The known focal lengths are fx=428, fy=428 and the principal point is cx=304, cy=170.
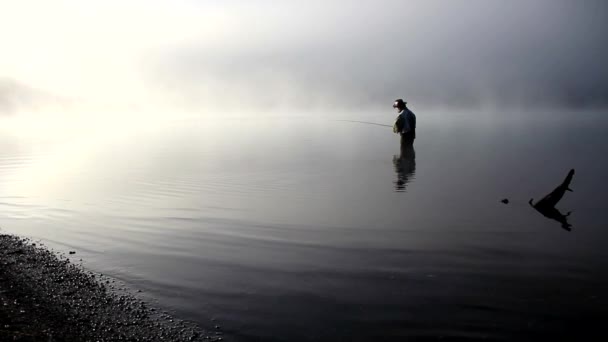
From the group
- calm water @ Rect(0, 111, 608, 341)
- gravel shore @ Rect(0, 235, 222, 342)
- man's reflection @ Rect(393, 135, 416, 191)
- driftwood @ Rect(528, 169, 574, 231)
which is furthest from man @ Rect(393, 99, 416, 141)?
gravel shore @ Rect(0, 235, 222, 342)

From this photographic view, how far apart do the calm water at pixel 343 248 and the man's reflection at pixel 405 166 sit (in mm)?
293

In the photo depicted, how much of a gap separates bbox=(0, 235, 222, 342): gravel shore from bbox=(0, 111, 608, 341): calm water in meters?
0.53

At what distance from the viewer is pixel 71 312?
701 centimetres

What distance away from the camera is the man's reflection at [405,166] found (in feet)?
69.5

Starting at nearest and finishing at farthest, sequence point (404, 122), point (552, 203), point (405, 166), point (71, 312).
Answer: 1. point (71, 312)
2. point (552, 203)
3. point (404, 122)
4. point (405, 166)

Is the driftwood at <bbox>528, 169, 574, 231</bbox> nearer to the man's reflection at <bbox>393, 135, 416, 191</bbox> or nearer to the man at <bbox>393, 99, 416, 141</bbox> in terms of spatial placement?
the man's reflection at <bbox>393, 135, 416, 191</bbox>

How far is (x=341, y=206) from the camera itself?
1611 cm

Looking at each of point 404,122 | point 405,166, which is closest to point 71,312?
point 404,122

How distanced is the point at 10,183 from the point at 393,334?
23809mm

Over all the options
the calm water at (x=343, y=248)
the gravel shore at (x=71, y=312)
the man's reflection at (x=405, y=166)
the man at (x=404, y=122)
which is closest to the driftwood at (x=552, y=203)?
the calm water at (x=343, y=248)

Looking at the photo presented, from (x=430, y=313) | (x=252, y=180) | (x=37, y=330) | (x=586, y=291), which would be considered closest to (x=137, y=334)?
(x=37, y=330)

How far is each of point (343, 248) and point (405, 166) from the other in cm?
1764

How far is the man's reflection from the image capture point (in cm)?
2119

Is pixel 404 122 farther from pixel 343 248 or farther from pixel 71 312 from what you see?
pixel 71 312
